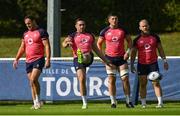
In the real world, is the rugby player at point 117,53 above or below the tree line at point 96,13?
below

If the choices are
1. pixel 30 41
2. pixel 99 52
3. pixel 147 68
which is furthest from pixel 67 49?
pixel 30 41

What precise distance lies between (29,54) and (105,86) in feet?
12.5

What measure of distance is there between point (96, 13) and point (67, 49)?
45.3 ft

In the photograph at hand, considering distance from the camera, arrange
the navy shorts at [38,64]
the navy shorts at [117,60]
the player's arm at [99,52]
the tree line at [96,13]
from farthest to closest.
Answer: the tree line at [96,13] → the navy shorts at [117,60] → the player's arm at [99,52] → the navy shorts at [38,64]

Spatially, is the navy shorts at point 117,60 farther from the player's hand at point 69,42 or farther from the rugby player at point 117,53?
the player's hand at point 69,42

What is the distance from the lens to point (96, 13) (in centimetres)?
5588

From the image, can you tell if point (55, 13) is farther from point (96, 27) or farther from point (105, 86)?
point (96, 27)

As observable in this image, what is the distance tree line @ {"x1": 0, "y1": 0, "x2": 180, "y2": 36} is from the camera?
52781 millimetres

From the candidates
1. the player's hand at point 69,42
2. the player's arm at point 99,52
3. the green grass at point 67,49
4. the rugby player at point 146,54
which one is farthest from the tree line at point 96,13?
the player's hand at point 69,42

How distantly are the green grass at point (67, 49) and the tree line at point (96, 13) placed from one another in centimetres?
381

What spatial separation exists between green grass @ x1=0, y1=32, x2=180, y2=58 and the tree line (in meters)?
3.81

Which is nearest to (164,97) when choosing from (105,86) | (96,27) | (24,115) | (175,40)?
(105,86)

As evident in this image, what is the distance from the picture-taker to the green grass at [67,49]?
4269cm

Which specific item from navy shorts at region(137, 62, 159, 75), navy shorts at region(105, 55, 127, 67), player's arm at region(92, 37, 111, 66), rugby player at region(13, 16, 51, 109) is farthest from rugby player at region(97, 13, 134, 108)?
rugby player at region(13, 16, 51, 109)
